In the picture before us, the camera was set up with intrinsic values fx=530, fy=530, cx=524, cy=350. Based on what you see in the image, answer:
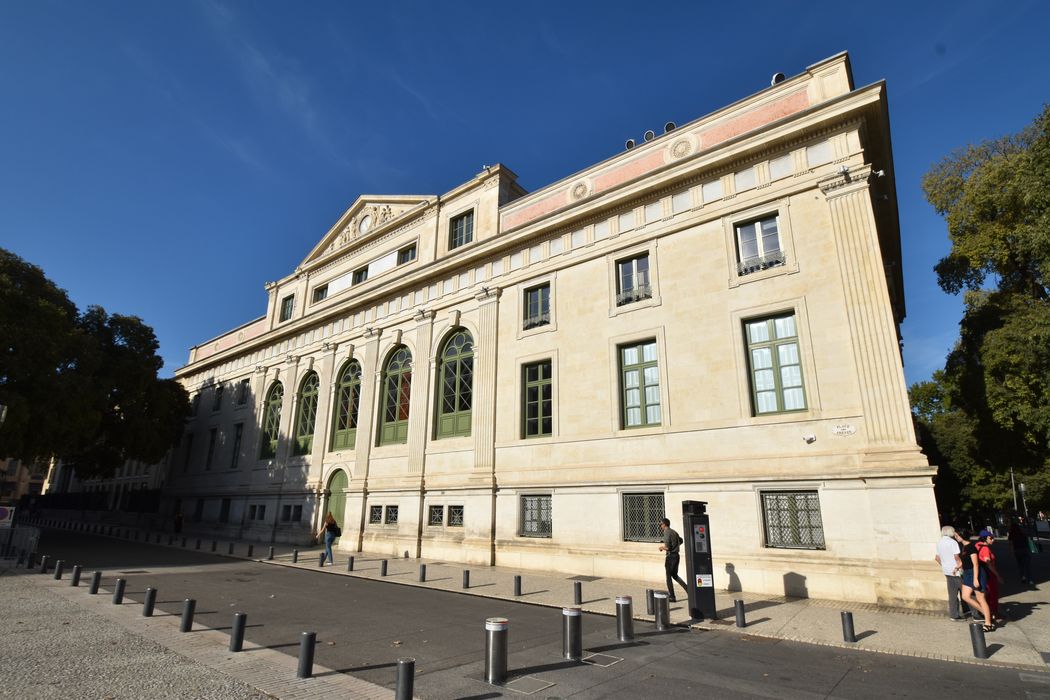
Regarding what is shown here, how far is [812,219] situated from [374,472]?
19056 millimetres

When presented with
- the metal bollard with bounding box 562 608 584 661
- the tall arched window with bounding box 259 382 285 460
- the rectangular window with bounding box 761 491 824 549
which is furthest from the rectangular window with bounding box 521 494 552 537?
the tall arched window with bounding box 259 382 285 460

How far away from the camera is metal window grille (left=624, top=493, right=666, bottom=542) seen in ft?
48.8

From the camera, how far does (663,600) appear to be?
920 cm

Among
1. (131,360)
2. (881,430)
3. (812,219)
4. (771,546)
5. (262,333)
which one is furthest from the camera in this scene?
(262,333)

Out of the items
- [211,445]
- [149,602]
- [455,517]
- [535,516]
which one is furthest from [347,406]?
[149,602]

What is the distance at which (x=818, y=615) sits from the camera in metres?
10.3

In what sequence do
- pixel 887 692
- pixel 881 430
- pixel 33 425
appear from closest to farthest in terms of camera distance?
1. pixel 887 692
2. pixel 881 430
3. pixel 33 425

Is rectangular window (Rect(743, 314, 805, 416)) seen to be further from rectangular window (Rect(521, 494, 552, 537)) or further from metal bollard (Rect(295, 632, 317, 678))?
metal bollard (Rect(295, 632, 317, 678))

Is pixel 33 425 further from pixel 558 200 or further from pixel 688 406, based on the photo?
pixel 688 406

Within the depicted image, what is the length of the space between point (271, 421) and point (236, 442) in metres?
3.95

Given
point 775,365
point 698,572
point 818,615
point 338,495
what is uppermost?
point 775,365

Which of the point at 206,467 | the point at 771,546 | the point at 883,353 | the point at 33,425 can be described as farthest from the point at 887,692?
the point at 206,467

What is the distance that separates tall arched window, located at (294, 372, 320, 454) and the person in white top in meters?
25.8

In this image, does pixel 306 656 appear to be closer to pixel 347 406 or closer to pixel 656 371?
pixel 656 371
